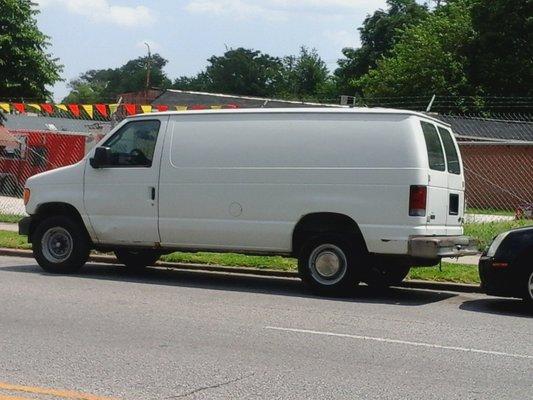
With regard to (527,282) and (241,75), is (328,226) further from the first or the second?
(241,75)

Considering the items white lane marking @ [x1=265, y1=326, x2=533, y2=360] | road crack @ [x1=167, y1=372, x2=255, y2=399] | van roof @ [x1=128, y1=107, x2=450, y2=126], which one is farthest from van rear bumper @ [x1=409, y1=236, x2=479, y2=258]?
road crack @ [x1=167, y1=372, x2=255, y2=399]

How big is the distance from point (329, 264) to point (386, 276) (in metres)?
1.35

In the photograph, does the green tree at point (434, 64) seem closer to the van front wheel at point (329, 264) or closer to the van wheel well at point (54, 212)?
the van wheel well at point (54, 212)

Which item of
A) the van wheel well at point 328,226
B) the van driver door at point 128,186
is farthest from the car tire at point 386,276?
the van driver door at point 128,186

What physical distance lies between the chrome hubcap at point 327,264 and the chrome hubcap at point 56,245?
12.3 ft

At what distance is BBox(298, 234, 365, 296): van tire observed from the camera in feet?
35.4

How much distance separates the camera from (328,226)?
1093 centimetres

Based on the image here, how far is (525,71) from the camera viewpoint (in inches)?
1773

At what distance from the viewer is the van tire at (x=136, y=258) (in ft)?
43.9

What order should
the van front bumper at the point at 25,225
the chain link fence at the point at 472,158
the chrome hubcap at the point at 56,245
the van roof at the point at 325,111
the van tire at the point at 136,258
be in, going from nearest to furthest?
the van roof at the point at 325,111 < the chrome hubcap at the point at 56,245 < the van front bumper at the point at 25,225 < the van tire at the point at 136,258 < the chain link fence at the point at 472,158

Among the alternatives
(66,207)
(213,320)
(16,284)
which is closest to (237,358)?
(213,320)

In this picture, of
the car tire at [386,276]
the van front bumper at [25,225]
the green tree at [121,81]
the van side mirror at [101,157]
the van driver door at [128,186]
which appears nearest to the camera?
the car tire at [386,276]

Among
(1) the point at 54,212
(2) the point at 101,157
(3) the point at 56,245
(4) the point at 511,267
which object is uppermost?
(2) the point at 101,157

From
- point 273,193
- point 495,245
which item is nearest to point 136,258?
point 273,193
